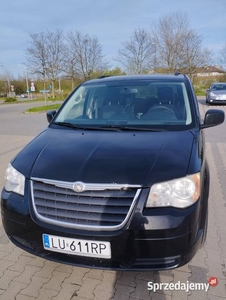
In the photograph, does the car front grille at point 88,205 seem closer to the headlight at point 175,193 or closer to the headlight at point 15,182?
the headlight at point 175,193

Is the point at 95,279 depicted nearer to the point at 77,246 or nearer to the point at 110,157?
the point at 77,246

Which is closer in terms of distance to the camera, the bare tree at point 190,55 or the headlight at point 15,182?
the headlight at point 15,182

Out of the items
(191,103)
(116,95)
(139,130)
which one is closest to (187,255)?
(139,130)

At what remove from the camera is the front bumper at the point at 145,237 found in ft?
6.34

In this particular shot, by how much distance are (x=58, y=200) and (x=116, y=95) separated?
1.88m

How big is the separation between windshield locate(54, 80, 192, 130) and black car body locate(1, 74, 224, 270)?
1.36 feet

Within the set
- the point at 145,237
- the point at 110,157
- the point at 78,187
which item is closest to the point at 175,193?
the point at 145,237

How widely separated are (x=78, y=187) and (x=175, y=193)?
0.73m

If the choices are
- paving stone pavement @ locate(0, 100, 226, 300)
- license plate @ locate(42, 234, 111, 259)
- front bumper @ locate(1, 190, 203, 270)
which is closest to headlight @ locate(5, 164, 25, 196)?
front bumper @ locate(1, 190, 203, 270)

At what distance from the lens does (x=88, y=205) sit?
2.01m

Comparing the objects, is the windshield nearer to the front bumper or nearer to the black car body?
the black car body

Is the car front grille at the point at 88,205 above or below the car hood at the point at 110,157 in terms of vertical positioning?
below

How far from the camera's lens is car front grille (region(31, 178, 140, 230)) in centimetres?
196

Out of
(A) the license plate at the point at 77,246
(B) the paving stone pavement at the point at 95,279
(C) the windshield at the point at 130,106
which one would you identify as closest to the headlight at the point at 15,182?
(A) the license plate at the point at 77,246
